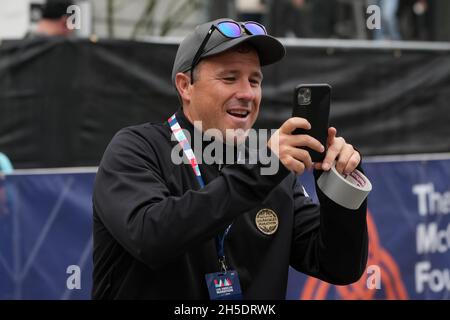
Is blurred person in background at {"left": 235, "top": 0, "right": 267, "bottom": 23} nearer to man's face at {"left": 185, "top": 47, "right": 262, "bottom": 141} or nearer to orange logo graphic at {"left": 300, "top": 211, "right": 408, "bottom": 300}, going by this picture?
orange logo graphic at {"left": 300, "top": 211, "right": 408, "bottom": 300}

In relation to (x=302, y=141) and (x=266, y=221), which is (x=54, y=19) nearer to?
(x=266, y=221)

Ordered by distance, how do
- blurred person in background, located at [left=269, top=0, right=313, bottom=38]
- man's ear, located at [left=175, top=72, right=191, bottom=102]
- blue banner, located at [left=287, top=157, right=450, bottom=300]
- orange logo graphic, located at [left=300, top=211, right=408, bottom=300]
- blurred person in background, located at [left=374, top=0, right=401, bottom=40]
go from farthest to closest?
1. blurred person in background, located at [left=374, top=0, right=401, bottom=40]
2. blurred person in background, located at [left=269, top=0, right=313, bottom=38]
3. blue banner, located at [left=287, top=157, right=450, bottom=300]
4. orange logo graphic, located at [left=300, top=211, right=408, bottom=300]
5. man's ear, located at [left=175, top=72, right=191, bottom=102]

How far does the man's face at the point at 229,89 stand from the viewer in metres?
2.96

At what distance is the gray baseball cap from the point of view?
9.53 ft

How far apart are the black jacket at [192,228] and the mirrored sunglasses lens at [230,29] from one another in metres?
0.39

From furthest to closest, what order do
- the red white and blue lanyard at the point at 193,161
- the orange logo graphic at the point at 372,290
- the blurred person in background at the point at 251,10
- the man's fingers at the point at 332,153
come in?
the blurred person in background at the point at 251,10
the orange logo graphic at the point at 372,290
the red white and blue lanyard at the point at 193,161
the man's fingers at the point at 332,153

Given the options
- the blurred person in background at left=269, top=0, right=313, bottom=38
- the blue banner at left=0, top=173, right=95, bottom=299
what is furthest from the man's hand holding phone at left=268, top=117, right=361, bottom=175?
the blurred person in background at left=269, top=0, right=313, bottom=38

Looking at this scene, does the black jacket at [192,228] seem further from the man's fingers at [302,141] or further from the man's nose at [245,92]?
the man's nose at [245,92]

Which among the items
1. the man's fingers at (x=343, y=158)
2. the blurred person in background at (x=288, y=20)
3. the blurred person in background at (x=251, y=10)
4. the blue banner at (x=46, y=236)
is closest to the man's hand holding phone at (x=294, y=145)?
the man's fingers at (x=343, y=158)

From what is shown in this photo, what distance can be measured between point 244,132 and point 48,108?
4.69 metres

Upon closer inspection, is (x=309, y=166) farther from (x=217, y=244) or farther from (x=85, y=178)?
(x=85, y=178)

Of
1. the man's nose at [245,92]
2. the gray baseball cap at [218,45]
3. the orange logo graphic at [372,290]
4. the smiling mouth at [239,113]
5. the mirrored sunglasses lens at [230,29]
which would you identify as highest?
the mirrored sunglasses lens at [230,29]

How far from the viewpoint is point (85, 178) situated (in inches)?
222

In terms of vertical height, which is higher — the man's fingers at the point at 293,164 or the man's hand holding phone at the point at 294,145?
the man's hand holding phone at the point at 294,145
